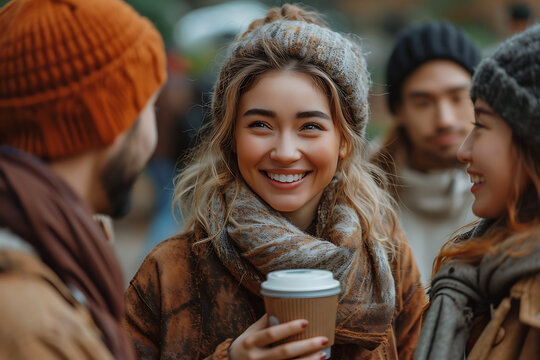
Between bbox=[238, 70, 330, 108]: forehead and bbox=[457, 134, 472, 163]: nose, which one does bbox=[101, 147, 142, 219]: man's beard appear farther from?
bbox=[457, 134, 472, 163]: nose

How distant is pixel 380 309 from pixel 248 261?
0.57 metres

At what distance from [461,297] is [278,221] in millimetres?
801

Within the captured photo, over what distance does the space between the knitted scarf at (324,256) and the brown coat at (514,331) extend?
1.55 ft

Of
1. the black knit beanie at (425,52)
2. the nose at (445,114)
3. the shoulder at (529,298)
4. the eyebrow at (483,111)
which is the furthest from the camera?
the black knit beanie at (425,52)

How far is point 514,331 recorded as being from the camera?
1.92 m

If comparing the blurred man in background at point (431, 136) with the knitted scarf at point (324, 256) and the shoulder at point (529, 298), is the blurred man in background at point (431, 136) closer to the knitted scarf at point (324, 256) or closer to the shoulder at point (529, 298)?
the knitted scarf at point (324, 256)

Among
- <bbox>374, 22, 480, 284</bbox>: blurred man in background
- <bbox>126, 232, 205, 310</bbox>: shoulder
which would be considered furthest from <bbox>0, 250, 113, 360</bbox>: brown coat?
<bbox>374, 22, 480, 284</bbox>: blurred man in background

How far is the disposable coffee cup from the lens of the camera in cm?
190

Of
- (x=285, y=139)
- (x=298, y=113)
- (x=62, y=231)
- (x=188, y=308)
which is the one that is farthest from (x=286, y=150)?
(x=62, y=231)

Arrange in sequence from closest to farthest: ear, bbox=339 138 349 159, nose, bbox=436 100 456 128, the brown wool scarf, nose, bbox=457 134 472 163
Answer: the brown wool scarf → nose, bbox=457 134 472 163 → ear, bbox=339 138 349 159 → nose, bbox=436 100 456 128

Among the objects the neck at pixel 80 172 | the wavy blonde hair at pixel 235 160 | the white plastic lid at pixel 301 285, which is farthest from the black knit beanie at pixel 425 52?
the neck at pixel 80 172

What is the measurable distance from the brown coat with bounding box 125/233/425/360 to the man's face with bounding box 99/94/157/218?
58 cm

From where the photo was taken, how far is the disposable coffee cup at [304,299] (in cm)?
190

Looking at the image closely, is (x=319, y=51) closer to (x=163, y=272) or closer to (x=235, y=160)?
(x=235, y=160)
